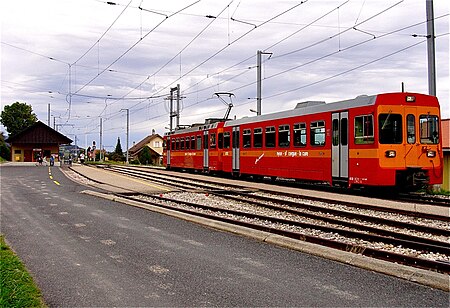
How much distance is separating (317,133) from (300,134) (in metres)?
1.30

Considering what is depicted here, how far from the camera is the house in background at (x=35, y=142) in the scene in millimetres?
73875

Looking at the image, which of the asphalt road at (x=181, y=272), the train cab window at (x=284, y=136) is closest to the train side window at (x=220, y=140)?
the train cab window at (x=284, y=136)

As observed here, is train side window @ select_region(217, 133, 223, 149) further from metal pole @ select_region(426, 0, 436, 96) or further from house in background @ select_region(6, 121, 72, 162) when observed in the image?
house in background @ select_region(6, 121, 72, 162)

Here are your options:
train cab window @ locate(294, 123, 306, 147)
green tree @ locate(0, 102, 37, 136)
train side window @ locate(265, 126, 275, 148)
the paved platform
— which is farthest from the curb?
green tree @ locate(0, 102, 37, 136)

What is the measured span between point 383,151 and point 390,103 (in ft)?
5.07

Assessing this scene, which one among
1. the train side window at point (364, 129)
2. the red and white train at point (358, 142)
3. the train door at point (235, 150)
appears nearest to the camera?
the red and white train at point (358, 142)

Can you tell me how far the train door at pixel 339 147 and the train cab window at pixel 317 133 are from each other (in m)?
0.66

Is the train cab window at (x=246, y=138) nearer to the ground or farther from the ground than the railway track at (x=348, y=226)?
farther from the ground

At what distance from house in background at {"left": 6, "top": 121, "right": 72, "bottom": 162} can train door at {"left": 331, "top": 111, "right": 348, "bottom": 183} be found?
62383 mm

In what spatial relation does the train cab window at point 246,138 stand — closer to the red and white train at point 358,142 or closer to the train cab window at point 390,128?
the red and white train at point 358,142

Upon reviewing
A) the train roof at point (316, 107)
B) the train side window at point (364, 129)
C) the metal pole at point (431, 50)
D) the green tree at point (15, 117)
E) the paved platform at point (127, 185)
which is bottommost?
the paved platform at point (127, 185)

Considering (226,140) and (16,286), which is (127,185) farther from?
(16,286)

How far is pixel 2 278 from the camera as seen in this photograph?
19.7 ft

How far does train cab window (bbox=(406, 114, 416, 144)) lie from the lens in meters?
16.3
